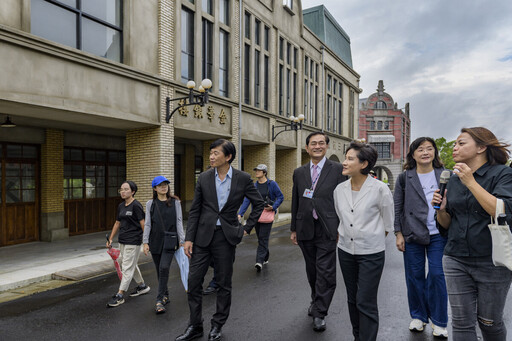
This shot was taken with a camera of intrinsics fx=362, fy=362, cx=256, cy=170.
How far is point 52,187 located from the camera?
11.5 meters

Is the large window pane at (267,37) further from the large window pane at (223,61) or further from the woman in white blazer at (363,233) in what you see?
the woman in white blazer at (363,233)

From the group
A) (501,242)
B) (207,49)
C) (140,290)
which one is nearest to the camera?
(501,242)

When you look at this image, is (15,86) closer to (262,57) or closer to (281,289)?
(281,289)

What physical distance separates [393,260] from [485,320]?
18.4 feet

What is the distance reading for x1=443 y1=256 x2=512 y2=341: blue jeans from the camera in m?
2.71

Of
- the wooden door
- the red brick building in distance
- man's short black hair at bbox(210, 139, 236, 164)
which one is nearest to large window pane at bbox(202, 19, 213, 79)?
the wooden door

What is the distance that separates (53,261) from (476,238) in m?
8.74

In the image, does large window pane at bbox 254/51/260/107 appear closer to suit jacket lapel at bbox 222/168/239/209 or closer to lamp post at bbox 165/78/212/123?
lamp post at bbox 165/78/212/123

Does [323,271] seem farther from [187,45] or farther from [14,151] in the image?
[14,151]

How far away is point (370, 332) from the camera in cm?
337

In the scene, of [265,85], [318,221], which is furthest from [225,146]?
[265,85]

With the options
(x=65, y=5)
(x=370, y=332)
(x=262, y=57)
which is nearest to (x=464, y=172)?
(x=370, y=332)

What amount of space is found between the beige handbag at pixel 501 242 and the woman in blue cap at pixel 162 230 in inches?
151

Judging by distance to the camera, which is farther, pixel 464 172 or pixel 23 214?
pixel 23 214
